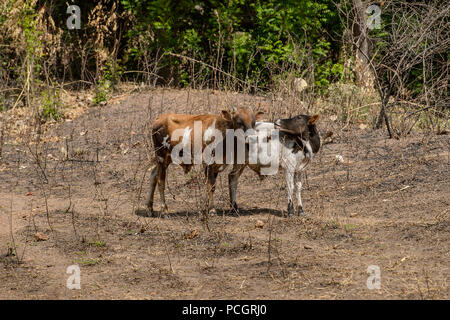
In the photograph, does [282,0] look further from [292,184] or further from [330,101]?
[292,184]

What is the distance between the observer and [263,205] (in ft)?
29.5

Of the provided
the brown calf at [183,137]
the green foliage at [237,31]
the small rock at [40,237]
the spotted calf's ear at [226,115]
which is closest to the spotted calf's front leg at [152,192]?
the brown calf at [183,137]

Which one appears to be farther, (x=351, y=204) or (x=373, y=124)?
(x=373, y=124)

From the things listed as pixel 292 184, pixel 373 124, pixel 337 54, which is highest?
pixel 337 54

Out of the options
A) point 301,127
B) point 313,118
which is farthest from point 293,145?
point 313,118

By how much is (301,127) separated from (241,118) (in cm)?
74

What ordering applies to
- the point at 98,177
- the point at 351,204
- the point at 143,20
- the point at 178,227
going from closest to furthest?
the point at 178,227
the point at 351,204
the point at 98,177
the point at 143,20

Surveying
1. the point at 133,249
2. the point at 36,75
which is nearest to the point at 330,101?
the point at 36,75

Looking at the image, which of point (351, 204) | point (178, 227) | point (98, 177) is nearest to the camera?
point (178, 227)

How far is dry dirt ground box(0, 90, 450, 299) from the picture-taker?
19.6 ft

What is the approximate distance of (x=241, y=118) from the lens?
8203 mm

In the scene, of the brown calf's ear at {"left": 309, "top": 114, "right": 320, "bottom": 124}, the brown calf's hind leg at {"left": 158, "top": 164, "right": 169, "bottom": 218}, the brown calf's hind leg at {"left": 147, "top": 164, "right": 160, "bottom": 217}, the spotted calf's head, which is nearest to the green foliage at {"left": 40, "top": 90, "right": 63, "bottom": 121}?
the brown calf's hind leg at {"left": 147, "top": 164, "right": 160, "bottom": 217}

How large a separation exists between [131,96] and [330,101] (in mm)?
4196

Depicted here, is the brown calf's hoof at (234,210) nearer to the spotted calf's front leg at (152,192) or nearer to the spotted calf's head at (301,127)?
the spotted calf's front leg at (152,192)
